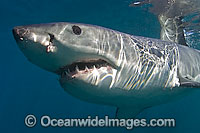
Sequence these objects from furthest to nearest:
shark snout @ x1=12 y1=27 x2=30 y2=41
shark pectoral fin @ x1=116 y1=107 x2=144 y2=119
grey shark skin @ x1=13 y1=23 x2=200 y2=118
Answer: shark pectoral fin @ x1=116 y1=107 x2=144 y2=119 < grey shark skin @ x1=13 y1=23 x2=200 y2=118 < shark snout @ x1=12 y1=27 x2=30 y2=41

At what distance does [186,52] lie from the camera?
4.52 meters

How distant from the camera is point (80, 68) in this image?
2.62 m

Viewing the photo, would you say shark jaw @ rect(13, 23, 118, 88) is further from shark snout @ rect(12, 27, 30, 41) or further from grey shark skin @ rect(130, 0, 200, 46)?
grey shark skin @ rect(130, 0, 200, 46)

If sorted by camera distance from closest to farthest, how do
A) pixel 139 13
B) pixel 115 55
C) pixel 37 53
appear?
pixel 37 53, pixel 115 55, pixel 139 13

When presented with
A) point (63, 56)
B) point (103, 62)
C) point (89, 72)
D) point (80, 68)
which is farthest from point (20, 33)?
point (103, 62)

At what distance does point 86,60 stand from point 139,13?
33.2 ft

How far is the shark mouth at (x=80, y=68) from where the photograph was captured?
8.39 feet

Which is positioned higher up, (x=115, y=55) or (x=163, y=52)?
(x=163, y=52)

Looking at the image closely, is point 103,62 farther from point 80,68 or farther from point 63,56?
point 63,56

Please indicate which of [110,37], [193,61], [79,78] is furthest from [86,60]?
[193,61]

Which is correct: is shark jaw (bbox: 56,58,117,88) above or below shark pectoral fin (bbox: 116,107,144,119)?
above

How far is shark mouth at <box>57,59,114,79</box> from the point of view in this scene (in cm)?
256

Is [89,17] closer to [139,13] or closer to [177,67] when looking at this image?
[139,13]

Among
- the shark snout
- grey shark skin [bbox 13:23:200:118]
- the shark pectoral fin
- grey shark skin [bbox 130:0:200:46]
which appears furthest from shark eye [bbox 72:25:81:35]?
grey shark skin [bbox 130:0:200:46]
